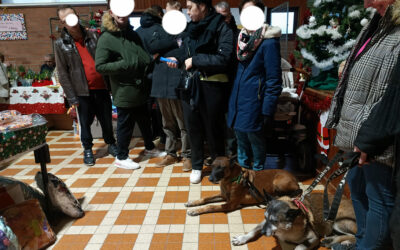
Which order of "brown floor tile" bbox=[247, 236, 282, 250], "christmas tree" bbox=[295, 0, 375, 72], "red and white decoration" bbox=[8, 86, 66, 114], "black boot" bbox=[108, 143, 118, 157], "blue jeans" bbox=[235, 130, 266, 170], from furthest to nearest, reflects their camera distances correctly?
"red and white decoration" bbox=[8, 86, 66, 114] → "black boot" bbox=[108, 143, 118, 157] → "christmas tree" bbox=[295, 0, 375, 72] → "blue jeans" bbox=[235, 130, 266, 170] → "brown floor tile" bbox=[247, 236, 282, 250]

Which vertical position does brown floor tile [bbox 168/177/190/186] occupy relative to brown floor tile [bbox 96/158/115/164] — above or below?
above

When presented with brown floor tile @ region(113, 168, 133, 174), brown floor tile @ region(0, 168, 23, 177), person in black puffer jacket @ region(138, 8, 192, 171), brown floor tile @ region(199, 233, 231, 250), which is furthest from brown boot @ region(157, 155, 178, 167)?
brown floor tile @ region(0, 168, 23, 177)

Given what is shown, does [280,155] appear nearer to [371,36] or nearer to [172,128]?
[172,128]

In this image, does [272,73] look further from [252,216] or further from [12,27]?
[12,27]

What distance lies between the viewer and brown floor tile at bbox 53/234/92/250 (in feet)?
6.62

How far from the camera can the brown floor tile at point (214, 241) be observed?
1.96 meters

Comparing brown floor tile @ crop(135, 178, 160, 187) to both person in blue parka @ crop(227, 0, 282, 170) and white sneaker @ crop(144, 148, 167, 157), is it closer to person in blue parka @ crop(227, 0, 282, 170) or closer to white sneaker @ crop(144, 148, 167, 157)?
white sneaker @ crop(144, 148, 167, 157)

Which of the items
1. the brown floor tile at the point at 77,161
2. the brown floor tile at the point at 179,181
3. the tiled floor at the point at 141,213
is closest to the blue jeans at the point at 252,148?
the tiled floor at the point at 141,213

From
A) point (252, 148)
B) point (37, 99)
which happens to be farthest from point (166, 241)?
point (37, 99)

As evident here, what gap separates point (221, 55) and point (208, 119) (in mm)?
680

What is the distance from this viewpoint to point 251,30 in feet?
8.00

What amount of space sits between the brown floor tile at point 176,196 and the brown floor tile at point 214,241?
0.61 metres

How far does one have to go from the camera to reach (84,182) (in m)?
3.15

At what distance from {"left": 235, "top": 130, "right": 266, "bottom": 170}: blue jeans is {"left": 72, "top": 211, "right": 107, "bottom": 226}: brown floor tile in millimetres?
1539
